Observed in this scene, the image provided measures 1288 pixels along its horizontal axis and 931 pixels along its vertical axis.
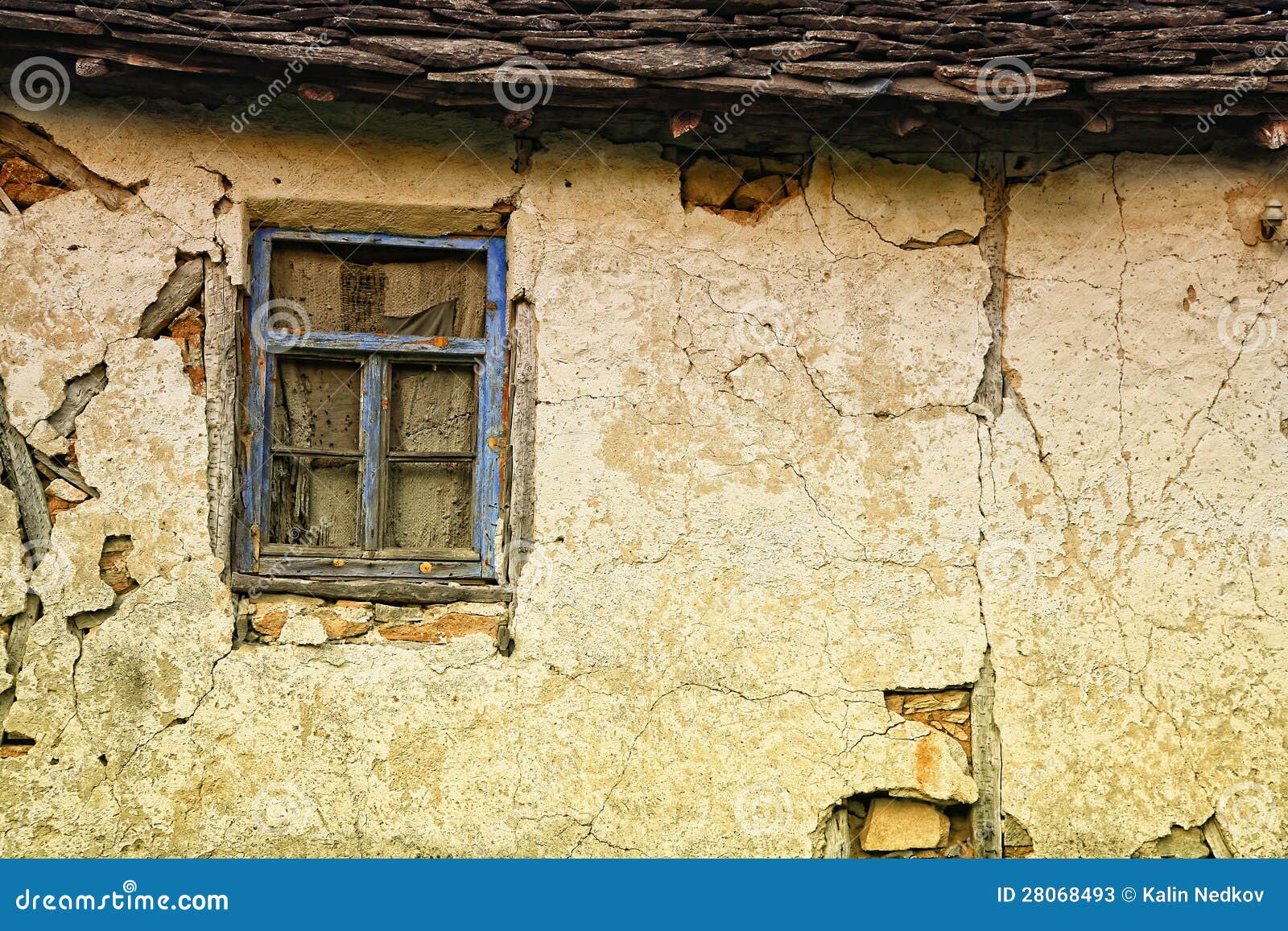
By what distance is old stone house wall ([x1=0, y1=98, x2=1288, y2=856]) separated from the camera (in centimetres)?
337

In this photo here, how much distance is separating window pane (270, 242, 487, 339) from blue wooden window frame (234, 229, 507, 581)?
0.04 metres

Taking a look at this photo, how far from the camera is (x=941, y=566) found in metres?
3.53

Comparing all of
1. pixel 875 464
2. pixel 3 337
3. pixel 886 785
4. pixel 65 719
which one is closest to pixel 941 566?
pixel 875 464

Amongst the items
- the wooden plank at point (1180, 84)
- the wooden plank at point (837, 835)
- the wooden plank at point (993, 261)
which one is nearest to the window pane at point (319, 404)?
the wooden plank at point (837, 835)

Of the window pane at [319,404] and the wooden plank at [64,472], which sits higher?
the window pane at [319,404]

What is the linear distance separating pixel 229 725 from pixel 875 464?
7.59ft

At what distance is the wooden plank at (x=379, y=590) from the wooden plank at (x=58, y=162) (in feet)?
4.36

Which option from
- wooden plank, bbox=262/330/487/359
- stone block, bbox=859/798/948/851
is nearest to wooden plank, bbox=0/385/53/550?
wooden plank, bbox=262/330/487/359

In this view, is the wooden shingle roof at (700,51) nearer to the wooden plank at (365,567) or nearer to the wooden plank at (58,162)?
the wooden plank at (58,162)

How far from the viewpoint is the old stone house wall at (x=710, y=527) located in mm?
3373

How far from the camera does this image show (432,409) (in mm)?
3713

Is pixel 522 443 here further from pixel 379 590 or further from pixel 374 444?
pixel 379 590

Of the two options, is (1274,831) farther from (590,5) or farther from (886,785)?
(590,5)

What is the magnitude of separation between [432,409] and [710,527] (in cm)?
108
